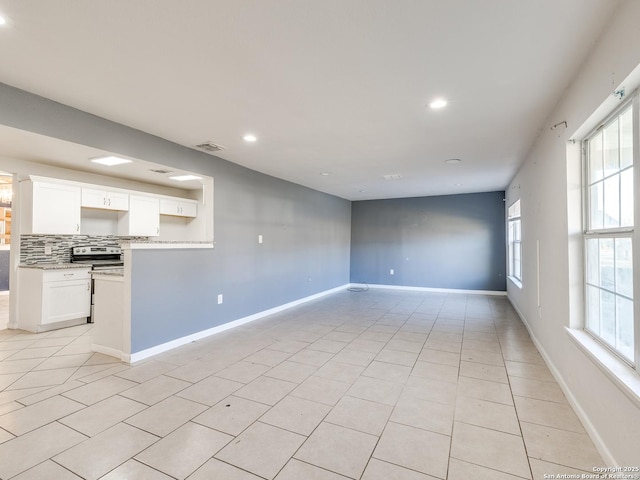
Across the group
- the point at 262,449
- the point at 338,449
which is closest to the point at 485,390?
the point at 338,449

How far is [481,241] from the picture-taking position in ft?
24.2

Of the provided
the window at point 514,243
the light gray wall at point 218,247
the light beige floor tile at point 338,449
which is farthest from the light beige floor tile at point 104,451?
the window at point 514,243

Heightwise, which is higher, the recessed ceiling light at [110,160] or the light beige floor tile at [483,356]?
the recessed ceiling light at [110,160]

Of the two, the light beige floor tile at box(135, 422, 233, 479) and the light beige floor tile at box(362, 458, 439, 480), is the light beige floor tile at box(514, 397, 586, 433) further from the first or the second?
the light beige floor tile at box(135, 422, 233, 479)

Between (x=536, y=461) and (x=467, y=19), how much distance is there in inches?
95.4

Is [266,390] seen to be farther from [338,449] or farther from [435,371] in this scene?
[435,371]

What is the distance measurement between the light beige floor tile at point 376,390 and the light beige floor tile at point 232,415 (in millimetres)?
760

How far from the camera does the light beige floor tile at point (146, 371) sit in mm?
2848

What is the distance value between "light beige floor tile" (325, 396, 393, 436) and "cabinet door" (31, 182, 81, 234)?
4.45 m

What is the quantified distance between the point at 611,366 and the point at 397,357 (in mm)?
1931

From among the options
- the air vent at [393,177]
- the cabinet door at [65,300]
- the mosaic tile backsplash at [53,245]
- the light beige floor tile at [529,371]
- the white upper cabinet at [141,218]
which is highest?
the air vent at [393,177]

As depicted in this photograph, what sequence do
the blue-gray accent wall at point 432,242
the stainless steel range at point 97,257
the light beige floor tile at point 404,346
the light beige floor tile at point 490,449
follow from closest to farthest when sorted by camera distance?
the light beige floor tile at point 490,449 < the light beige floor tile at point 404,346 < the stainless steel range at point 97,257 < the blue-gray accent wall at point 432,242

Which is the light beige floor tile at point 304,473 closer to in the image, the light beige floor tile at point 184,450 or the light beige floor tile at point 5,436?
the light beige floor tile at point 184,450

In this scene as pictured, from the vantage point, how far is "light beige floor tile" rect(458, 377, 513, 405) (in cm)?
248
